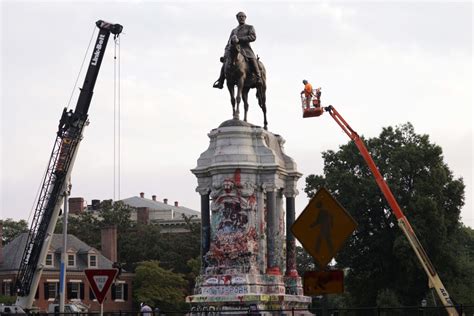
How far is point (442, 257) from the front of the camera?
66.2 metres

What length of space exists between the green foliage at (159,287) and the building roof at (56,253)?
321 cm

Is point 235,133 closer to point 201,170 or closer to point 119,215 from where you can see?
point 201,170

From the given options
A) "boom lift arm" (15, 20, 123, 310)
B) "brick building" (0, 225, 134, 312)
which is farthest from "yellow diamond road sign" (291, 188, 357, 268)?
"brick building" (0, 225, 134, 312)

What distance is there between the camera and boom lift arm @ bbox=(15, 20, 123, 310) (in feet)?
189

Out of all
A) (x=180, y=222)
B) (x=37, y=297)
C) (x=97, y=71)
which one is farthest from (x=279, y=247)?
(x=180, y=222)

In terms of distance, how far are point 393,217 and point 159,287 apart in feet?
102

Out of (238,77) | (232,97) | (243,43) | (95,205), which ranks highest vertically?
(95,205)

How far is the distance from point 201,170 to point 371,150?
25.7 metres

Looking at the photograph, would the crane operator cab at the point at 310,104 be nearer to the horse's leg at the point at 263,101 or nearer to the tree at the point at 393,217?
the horse's leg at the point at 263,101

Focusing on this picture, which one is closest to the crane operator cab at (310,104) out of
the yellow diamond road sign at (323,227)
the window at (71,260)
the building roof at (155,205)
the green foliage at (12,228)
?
the yellow diamond road sign at (323,227)

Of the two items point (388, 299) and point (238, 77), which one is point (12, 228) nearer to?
point (388, 299)

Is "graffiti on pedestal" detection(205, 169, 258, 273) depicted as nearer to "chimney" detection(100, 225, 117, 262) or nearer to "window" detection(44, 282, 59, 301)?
"window" detection(44, 282, 59, 301)

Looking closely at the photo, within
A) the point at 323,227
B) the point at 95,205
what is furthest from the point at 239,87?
the point at 95,205

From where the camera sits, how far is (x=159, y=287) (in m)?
93.5
